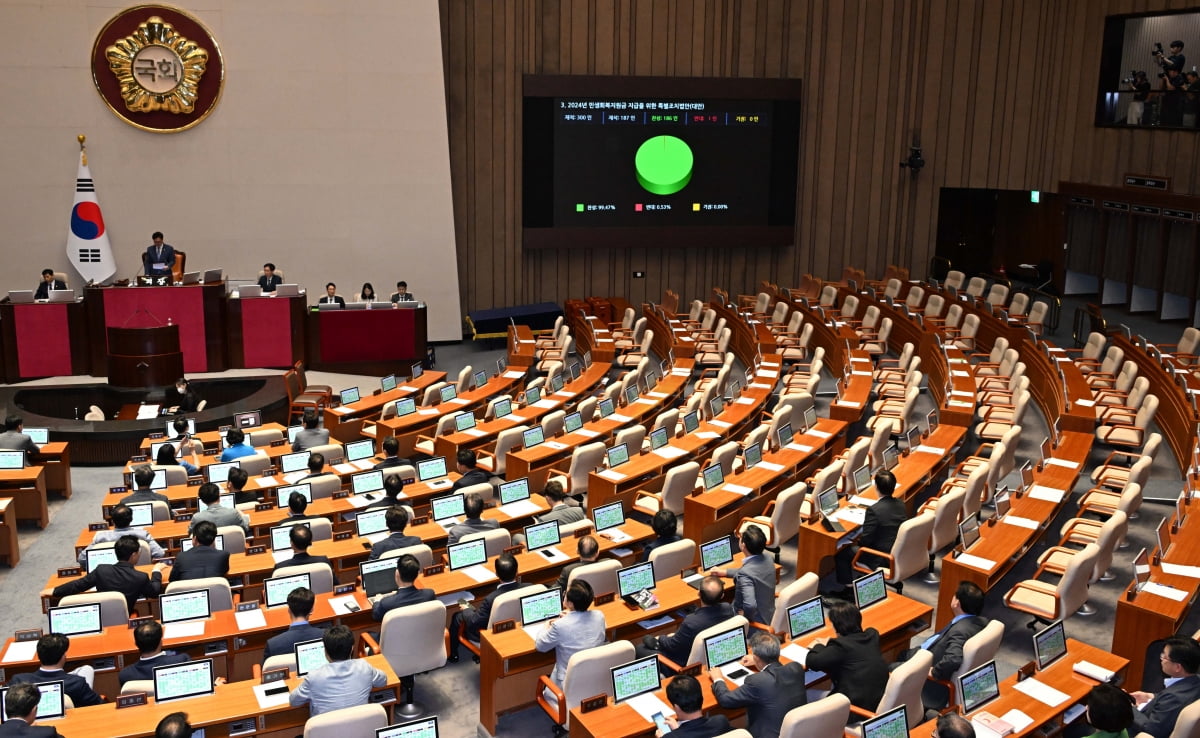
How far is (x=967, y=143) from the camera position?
21.1 meters

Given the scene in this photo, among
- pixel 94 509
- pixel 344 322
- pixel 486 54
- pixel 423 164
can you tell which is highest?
pixel 486 54

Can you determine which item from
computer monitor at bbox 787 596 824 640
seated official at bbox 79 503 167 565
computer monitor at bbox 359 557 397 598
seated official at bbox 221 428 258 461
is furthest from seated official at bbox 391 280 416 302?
computer monitor at bbox 787 596 824 640

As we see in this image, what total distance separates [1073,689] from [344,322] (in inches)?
488

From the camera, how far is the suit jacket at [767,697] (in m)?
5.84

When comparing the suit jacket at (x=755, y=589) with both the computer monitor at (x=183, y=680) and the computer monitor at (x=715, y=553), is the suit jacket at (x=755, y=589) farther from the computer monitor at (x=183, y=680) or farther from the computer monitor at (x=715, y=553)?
the computer monitor at (x=183, y=680)

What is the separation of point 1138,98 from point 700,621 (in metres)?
15.7

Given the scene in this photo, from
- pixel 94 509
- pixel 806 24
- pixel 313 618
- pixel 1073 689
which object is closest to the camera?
pixel 1073 689

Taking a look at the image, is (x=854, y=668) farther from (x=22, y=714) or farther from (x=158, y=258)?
(x=158, y=258)

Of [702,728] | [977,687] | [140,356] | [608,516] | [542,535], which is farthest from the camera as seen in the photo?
[140,356]

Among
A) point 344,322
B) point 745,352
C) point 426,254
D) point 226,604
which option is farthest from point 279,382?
point 226,604

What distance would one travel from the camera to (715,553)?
306 inches

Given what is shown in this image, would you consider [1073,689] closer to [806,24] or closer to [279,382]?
[279,382]

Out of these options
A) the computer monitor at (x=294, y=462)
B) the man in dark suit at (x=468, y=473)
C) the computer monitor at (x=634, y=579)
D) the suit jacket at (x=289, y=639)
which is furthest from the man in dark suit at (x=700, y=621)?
the computer monitor at (x=294, y=462)

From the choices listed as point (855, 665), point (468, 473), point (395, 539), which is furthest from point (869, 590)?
point (468, 473)
